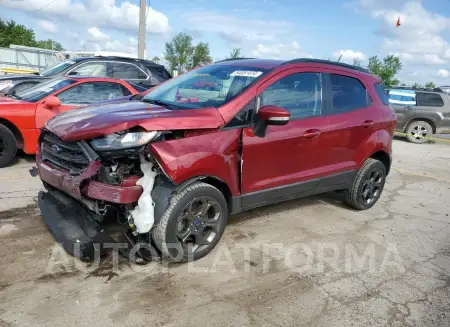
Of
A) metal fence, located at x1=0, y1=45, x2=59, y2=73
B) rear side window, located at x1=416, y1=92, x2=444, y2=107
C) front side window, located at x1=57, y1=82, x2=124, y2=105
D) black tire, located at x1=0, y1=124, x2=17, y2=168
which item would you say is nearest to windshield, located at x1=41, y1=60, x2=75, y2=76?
front side window, located at x1=57, y1=82, x2=124, y2=105

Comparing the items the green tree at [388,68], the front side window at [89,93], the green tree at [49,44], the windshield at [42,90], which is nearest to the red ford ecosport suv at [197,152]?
the front side window at [89,93]

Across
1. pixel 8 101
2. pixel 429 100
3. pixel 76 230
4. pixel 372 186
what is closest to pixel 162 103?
pixel 76 230

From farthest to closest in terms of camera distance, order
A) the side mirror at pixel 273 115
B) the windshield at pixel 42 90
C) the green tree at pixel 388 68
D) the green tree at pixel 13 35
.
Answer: the green tree at pixel 13 35 < the green tree at pixel 388 68 < the windshield at pixel 42 90 < the side mirror at pixel 273 115

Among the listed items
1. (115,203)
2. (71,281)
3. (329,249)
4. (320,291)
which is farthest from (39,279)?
(329,249)

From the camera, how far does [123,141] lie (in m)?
3.07

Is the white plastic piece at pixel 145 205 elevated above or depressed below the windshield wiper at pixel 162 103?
below

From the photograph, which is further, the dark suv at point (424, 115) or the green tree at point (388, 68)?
the green tree at point (388, 68)

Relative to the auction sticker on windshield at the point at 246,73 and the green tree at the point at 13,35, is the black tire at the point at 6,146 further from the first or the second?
the green tree at the point at 13,35

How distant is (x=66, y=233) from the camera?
337cm

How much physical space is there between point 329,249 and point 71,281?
244 centimetres

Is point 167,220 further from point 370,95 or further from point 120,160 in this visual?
point 370,95

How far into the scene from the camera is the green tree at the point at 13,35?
43.4 metres

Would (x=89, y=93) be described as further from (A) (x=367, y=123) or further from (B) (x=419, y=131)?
(B) (x=419, y=131)

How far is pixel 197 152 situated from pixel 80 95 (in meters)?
4.26
